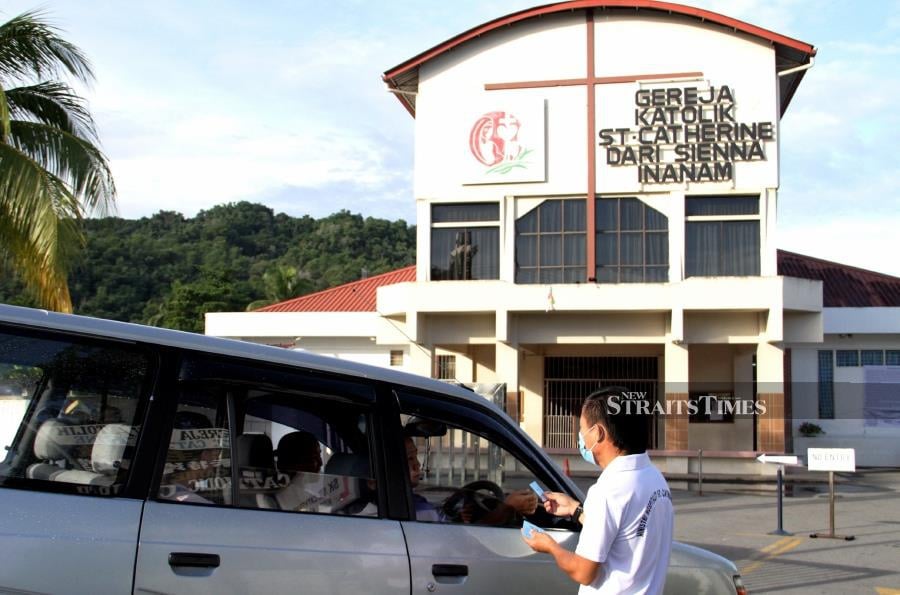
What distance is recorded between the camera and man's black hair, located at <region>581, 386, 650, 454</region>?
3729 millimetres

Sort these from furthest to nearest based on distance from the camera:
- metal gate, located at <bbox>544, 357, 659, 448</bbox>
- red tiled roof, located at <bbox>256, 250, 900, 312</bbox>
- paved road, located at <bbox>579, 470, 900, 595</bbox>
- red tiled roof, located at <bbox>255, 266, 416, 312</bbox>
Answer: red tiled roof, located at <bbox>255, 266, 416, 312</bbox> → red tiled roof, located at <bbox>256, 250, 900, 312</bbox> → metal gate, located at <bbox>544, 357, 659, 448</bbox> → paved road, located at <bbox>579, 470, 900, 595</bbox>

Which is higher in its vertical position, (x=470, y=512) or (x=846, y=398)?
(x=470, y=512)

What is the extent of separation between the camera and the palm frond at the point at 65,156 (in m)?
11.5

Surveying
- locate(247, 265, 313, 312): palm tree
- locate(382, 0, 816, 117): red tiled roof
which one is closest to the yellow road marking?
locate(382, 0, 816, 117): red tiled roof

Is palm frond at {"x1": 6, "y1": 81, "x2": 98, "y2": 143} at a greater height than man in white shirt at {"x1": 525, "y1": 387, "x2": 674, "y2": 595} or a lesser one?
greater

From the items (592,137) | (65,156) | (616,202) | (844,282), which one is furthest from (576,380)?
(65,156)

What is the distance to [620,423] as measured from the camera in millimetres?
3740

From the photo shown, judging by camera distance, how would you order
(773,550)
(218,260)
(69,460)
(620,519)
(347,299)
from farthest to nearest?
(218,260) < (347,299) < (773,550) < (620,519) < (69,460)

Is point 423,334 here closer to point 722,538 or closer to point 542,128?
point 542,128

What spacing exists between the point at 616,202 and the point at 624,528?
2172cm

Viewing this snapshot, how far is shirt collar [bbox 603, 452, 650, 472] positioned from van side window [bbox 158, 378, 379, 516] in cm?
108

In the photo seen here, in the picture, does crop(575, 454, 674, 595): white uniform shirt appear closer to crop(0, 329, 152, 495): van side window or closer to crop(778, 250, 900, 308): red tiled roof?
crop(0, 329, 152, 495): van side window

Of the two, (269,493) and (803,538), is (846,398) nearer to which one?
(803,538)

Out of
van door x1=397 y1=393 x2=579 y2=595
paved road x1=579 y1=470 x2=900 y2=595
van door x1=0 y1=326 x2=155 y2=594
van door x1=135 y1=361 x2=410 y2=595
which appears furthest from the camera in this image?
paved road x1=579 y1=470 x2=900 y2=595
